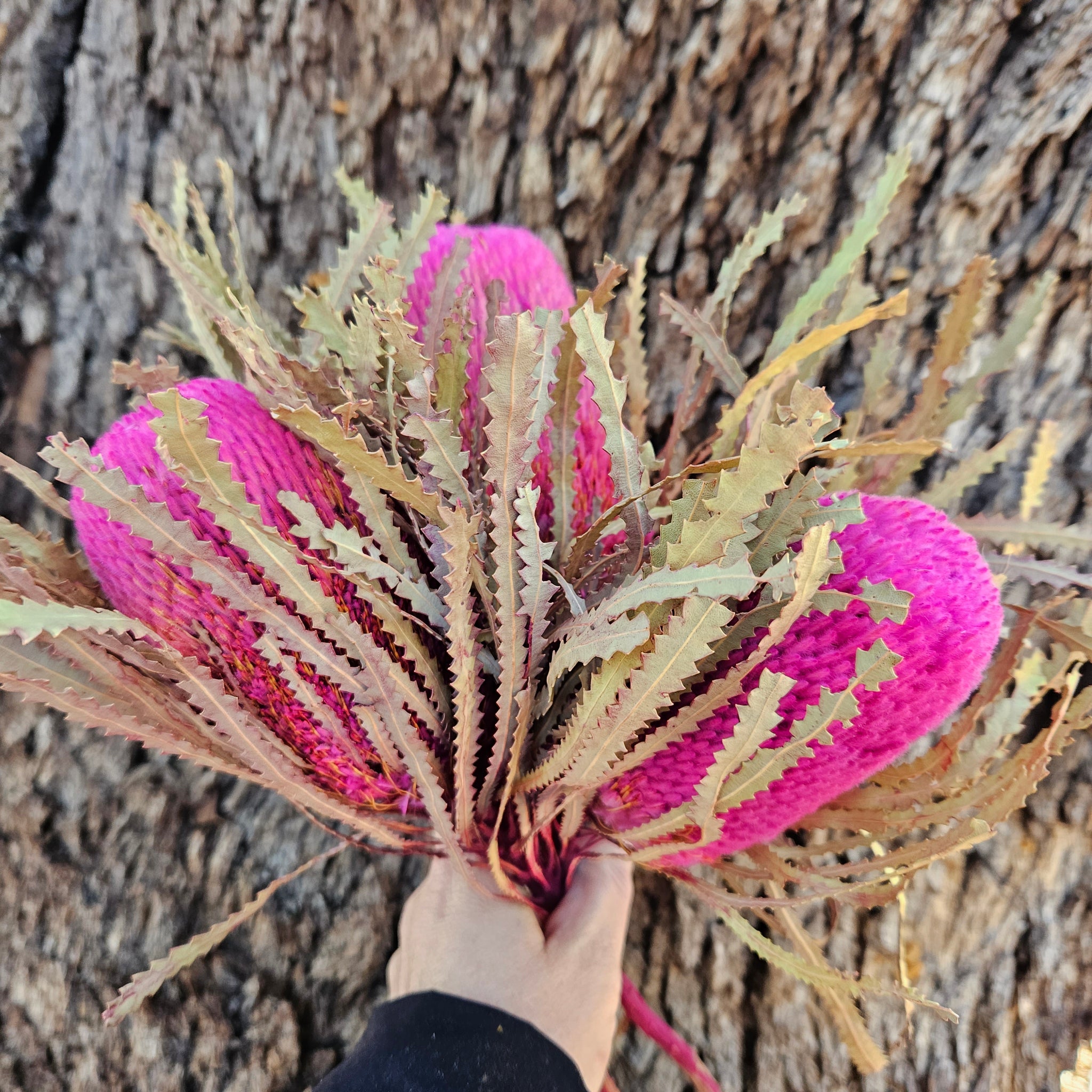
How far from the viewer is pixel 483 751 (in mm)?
493

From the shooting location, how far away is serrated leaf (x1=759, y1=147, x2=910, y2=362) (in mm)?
537

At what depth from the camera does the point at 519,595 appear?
0.41 m

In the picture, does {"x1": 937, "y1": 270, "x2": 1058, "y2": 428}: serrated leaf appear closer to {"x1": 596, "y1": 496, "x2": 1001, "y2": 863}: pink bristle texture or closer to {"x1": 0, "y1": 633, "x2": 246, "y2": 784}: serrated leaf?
{"x1": 596, "y1": 496, "x2": 1001, "y2": 863}: pink bristle texture

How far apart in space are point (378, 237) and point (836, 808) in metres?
0.49

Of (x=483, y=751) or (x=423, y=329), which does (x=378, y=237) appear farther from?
(x=483, y=751)

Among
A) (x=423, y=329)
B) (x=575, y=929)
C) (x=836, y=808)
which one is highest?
(x=423, y=329)

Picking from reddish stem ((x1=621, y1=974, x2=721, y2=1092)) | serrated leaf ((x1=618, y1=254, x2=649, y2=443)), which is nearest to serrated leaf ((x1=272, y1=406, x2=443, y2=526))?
serrated leaf ((x1=618, y1=254, x2=649, y2=443))

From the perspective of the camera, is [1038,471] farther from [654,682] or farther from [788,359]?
[654,682]

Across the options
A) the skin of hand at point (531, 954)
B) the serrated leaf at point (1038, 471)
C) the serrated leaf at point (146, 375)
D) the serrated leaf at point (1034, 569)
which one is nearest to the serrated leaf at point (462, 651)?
the skin of hand at point (531, 954)

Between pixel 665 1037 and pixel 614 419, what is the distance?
0.52m

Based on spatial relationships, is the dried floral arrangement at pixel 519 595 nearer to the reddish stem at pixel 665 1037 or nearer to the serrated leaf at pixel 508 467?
the serrated leaf at pixel 508 467

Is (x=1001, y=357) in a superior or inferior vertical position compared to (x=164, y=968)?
superior

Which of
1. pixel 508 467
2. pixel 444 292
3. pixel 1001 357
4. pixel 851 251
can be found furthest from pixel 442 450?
pixel 1001 357

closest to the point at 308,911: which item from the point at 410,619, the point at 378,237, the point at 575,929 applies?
the point at 575,929
